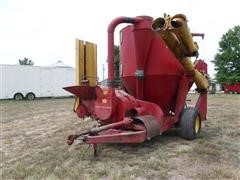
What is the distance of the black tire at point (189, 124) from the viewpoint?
7.17 m

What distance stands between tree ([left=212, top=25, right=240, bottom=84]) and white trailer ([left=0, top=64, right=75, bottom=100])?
29.1 m

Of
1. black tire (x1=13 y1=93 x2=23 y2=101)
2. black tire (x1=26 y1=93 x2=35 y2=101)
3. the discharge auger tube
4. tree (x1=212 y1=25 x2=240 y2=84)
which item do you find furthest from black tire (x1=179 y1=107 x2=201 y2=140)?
tree (x1=212 y1=25 x2=240 y2=84)

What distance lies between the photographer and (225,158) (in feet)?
18.6

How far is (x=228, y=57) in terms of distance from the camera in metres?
53.3

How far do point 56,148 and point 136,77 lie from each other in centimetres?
202

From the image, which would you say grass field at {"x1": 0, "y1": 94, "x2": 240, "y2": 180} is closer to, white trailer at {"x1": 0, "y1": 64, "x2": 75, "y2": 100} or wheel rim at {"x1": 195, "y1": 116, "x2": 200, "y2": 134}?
wheel rim at {"x1": 195, "y1": 116, "x2": 200, "y2": 134}

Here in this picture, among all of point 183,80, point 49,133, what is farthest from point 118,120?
point 49,133

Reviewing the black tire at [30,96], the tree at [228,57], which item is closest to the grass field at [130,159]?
the black tire at [30,96]

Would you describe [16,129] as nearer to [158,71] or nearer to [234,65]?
[158,71]

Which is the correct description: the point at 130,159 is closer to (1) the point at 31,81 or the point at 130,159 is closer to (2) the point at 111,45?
(2) the point at 111,45

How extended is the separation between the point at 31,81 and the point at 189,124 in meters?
23.8

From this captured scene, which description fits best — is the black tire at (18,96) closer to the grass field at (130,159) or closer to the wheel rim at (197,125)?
the grass field at (130,159)

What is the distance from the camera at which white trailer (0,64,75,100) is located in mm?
28348

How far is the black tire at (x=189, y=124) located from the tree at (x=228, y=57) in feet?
152
